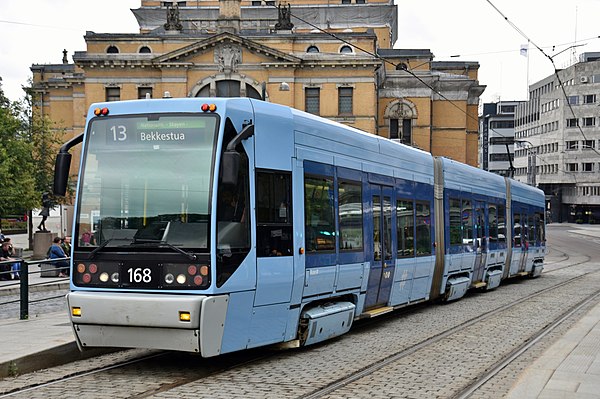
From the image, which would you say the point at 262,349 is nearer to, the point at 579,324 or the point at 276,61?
the point at 579,324

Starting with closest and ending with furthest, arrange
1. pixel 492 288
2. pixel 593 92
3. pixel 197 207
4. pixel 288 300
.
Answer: pixel 197 207 → pixel 288 300 → pixel 492 288 → pixel 593 92

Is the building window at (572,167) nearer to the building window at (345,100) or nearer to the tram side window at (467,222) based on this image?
the building window at (345,100)

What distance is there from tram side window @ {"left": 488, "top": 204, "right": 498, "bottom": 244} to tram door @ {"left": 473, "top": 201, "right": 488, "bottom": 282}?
2.09 feet

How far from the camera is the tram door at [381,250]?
13898 millimetres

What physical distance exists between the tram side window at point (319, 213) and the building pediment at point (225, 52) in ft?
187

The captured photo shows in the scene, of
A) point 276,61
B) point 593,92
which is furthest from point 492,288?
point 593,92

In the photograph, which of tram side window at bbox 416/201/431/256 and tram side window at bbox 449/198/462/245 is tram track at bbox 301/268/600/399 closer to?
tram side window at bbox 416/201/431/256

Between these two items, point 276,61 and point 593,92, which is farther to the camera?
point 593,92

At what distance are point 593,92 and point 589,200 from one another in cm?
1401

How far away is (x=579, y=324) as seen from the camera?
14.8 m

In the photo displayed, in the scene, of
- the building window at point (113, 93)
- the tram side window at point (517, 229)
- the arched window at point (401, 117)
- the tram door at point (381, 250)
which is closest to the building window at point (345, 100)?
the arched window at point (401, 117)

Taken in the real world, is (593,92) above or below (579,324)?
above

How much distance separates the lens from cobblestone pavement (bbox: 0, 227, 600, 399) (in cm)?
896

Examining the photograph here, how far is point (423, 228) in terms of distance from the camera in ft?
54.9
